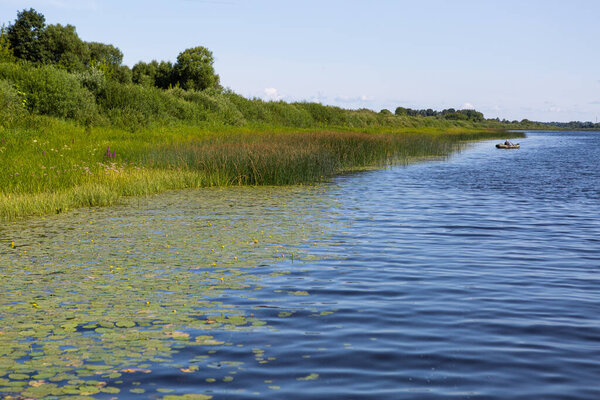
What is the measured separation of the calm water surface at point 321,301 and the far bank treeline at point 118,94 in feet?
56.1

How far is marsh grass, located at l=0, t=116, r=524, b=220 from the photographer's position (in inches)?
640

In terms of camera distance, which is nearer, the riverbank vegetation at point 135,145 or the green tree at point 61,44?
the riverbank vegetation at point 135,145

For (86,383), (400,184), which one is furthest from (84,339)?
(400,184)

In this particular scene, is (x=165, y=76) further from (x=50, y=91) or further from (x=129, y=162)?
(x=129, y=162)

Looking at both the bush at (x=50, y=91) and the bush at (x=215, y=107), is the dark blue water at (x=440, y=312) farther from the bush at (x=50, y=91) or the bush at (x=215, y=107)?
the bush at (x=215, y=107)

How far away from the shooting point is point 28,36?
61375 millimetres

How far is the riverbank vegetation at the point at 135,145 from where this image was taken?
17156 mm

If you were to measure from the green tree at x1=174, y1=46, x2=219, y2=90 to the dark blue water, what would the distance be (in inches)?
2040

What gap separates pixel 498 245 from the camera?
1110cm

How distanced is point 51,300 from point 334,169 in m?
20.9

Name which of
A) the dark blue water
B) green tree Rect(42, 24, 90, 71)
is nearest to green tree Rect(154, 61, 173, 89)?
green tree Rect(42, 24, 90, 71)

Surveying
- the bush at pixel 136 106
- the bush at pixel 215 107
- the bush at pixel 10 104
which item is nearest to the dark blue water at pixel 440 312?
the bush at pixel 10 104

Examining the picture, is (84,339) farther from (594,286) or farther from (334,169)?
(334,169)

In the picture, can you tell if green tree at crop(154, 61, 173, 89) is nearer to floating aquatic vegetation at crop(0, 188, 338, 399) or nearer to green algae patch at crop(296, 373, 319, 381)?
floating aquatic vegetation at crop(0, 188, 338, 399)
